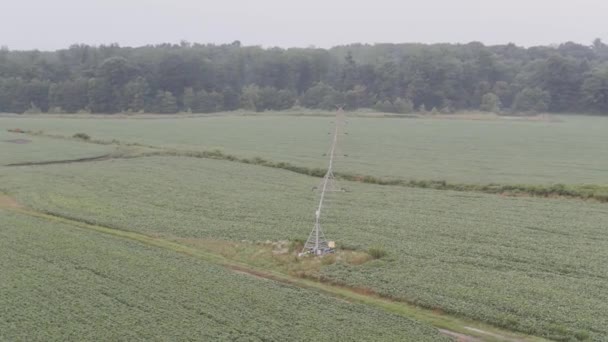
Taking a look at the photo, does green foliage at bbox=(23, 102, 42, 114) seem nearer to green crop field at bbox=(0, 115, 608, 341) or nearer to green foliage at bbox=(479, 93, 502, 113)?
green crop field at bbox=(0, 115, 608, 341)

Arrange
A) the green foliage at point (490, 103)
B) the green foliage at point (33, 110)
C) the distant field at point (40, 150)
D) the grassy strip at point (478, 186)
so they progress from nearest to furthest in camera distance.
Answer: the grassy strip at point (478, 186)
the distant field at point (40, 150)
the green foliage at point (490, 103)
the green foliage at point (33, 110)

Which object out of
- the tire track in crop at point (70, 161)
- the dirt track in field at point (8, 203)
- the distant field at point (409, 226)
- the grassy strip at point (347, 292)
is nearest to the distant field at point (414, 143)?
the distant field at point (409, 226)

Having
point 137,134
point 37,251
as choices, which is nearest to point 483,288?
point 37,251

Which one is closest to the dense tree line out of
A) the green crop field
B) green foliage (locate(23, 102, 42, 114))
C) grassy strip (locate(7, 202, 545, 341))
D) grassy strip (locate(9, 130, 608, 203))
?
green foliage (locate(23, 102, 42, 114))

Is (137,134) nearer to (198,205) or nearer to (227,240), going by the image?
(198,205)

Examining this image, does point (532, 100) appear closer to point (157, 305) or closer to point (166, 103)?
point (166, 103)

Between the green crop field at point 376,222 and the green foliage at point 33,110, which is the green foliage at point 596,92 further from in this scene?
the green foliage at point 33,110

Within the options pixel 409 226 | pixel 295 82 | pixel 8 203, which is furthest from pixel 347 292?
pixel 295 82
